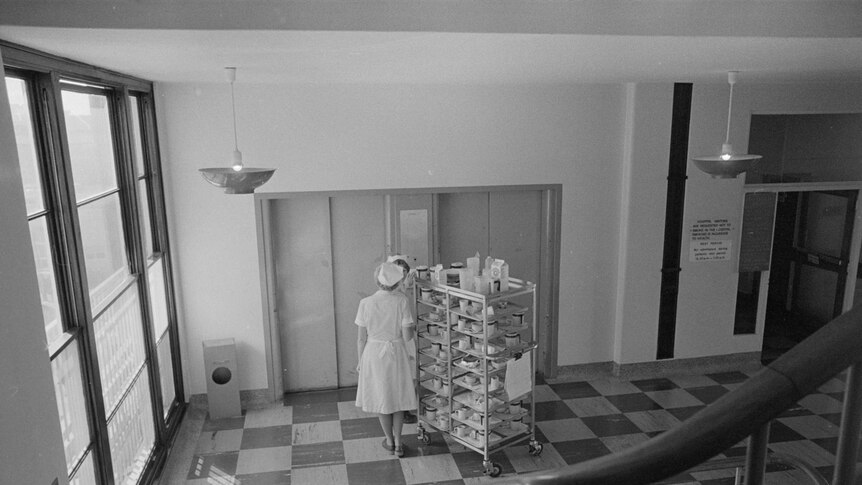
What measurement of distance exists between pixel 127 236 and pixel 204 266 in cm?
140

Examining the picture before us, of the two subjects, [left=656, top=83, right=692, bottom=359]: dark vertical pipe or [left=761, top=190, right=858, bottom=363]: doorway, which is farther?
[left=761, top=190, right=858, bottom=363]: doorway

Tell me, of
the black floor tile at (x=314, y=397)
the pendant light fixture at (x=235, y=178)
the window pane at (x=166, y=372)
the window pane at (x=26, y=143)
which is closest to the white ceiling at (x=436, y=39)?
the window pane at (x=26, y=143)

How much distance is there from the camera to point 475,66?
13.0 feet

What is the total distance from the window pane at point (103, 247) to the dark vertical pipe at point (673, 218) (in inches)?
200

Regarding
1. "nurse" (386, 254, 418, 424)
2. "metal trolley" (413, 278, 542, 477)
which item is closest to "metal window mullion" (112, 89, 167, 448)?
"nurse" (386, 254, 418, 424)

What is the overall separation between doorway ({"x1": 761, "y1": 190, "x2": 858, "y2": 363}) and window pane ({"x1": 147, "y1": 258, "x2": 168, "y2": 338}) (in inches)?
249

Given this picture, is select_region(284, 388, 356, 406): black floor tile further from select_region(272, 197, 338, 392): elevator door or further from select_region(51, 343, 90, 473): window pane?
select_region(51, 343, 90, 473): window pane

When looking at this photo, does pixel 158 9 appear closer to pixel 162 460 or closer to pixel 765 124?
pixel 162 460

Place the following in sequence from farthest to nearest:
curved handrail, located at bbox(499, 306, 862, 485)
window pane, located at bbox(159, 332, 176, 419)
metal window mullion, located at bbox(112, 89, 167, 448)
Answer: window pane, located at bbox(159, 332, 176, 419) → metal window mullion, located at bbox(112, 89, 167, 448) → curved handrail, located at bbox(499, 306, 862, 485)

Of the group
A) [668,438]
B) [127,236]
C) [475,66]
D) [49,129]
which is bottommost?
[127,236]

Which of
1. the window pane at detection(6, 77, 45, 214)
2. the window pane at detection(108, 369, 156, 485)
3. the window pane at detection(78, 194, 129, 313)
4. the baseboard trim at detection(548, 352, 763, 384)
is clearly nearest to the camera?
the window pane at detection(6, 77, 45, 214)

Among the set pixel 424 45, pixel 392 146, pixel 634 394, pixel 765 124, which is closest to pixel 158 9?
pixel 424 45

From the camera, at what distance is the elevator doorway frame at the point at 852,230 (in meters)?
6.68

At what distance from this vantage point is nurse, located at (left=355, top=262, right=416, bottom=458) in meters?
5.02
